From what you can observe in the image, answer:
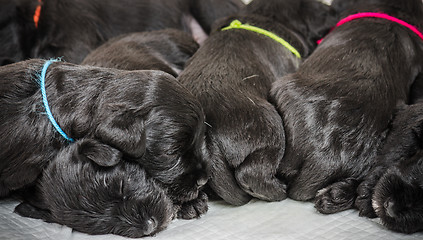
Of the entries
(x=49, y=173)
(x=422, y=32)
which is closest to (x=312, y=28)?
(x=422, y=32)

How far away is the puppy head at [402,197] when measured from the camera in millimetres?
1950

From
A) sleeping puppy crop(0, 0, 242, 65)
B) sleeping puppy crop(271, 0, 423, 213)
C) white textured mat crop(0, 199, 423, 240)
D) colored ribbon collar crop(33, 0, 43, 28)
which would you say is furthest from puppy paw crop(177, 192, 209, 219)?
colored ribbon collar crop(33, 0, 43, 28)

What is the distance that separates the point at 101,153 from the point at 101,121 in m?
0.14

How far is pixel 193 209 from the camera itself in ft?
7.23

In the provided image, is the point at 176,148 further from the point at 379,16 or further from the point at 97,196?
the point at 379,16

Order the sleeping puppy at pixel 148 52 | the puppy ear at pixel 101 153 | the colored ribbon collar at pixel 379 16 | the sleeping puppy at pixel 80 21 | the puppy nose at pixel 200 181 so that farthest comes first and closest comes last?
the sleeping puppy at pixel 80 21
the colored ribbon collar at pixel 379 16
the sleeping puppy at pixel 148 52
the puppy nose at pixel 200 181
the puppy ear at pixel 101 153

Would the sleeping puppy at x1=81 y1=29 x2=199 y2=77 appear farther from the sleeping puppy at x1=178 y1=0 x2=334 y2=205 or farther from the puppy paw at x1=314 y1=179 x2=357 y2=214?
the puppy paw at x1=314 y1=179 x2=357 y2=214

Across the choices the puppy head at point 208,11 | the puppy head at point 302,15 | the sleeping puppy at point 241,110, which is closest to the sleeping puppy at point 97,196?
the sleeping puppy at point 241,110

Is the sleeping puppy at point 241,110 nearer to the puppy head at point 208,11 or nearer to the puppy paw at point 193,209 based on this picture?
the puppy paw at point 193,209

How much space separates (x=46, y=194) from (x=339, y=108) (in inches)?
Result: 53.4

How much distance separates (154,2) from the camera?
3.77 meters

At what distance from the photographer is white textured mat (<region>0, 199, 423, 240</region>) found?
1992mm

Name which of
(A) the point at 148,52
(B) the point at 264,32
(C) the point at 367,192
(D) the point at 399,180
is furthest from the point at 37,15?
(D) the point at 399,180

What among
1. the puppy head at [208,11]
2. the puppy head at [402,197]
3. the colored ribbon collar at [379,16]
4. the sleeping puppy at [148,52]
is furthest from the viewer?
the puppy head at [208,11]
